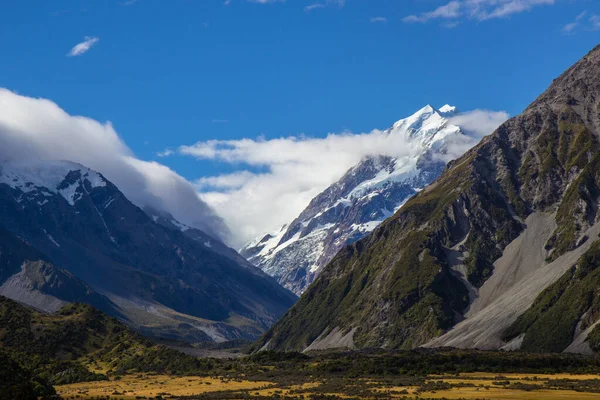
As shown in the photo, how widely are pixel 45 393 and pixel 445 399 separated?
303ft

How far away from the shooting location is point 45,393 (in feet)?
637

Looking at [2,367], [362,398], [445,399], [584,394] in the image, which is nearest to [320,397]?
[362,398]

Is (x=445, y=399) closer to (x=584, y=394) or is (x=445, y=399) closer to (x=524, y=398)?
(x=524, y=398)

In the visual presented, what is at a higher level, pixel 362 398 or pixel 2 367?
pixel 2 367

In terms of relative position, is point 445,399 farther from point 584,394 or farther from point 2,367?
point 2,367

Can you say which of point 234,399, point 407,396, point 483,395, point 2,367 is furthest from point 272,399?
point 2,367

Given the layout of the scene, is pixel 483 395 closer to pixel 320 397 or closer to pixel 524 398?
pixel 524 398

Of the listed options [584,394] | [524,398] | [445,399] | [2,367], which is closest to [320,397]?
[445,399]

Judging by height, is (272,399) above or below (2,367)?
below

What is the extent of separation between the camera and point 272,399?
197 m

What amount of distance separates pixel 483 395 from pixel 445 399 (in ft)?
42.0

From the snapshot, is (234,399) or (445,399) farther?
(234,399)

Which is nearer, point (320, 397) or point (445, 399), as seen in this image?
point (445, 399)

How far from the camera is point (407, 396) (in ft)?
652
